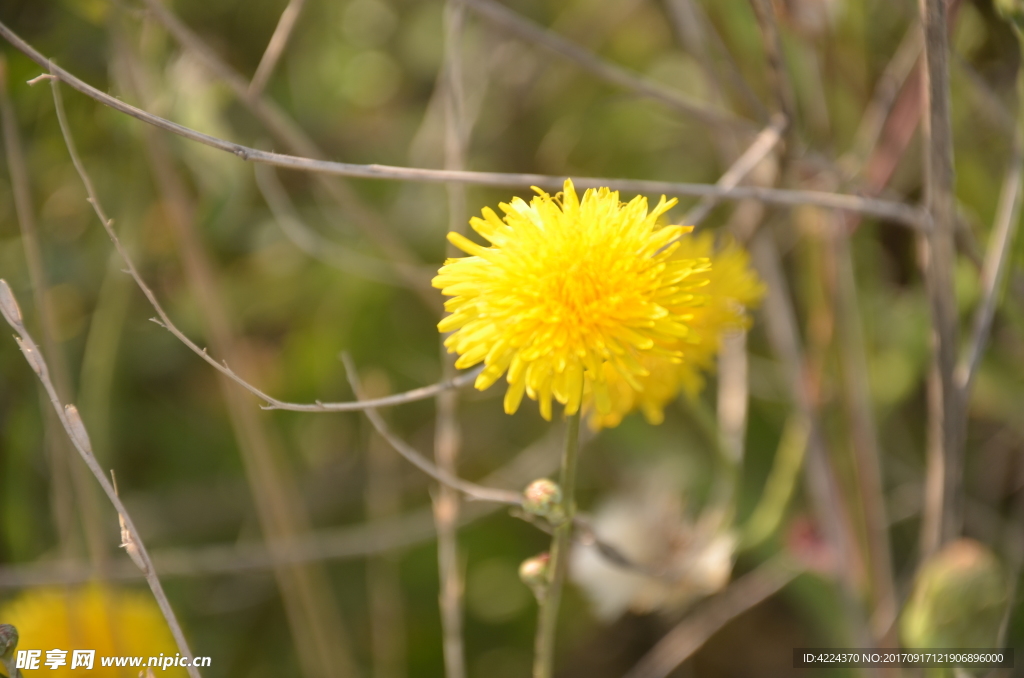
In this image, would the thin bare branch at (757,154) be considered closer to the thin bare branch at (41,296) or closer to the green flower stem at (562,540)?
the green flower stem at (562,540)

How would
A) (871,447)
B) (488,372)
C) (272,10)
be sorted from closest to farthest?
(488,372)
(871,447)
(272,10)

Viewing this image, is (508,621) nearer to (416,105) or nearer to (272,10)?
(416,105)

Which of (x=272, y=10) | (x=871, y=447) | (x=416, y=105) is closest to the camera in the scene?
(x=871, y=447)

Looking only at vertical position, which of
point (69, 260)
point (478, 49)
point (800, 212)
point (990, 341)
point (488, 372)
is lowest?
point (488, 372)

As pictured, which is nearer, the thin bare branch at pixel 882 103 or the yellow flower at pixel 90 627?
the yellow flower at pixel 90 627

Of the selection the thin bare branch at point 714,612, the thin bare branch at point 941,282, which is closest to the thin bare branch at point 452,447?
the thin bare branch at point 714,612

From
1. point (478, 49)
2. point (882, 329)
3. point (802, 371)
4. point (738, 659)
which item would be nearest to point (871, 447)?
point (802, 371)

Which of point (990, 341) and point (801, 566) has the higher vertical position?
point (990, 341)

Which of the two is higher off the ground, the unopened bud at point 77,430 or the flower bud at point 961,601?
the unopened bud at point 77,430
